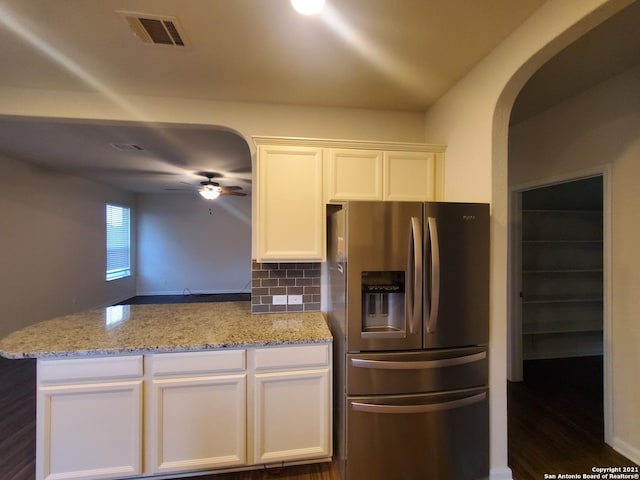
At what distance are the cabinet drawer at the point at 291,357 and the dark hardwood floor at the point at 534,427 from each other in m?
0.71

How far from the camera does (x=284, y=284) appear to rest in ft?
7.87

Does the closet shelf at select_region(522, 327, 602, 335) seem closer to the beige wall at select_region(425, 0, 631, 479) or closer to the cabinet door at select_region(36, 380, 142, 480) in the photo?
the beige wall at select_region(425, 0, 631, 479)

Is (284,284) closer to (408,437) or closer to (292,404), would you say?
(292,404)

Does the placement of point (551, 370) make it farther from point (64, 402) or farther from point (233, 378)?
point (64, 402)

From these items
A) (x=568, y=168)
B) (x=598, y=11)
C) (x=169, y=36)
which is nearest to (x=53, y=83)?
(x=169, y=36)

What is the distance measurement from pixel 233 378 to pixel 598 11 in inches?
99.4

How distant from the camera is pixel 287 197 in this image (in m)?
2.09

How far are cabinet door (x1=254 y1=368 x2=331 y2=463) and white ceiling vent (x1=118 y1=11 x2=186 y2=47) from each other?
78.8 inches

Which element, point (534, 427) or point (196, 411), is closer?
point (196, 411)

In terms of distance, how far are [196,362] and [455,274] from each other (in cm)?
160

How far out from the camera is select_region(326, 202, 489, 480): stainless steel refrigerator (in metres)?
1.68

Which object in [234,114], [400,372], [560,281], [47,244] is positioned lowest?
[400,372]

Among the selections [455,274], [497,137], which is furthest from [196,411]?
[497,137]

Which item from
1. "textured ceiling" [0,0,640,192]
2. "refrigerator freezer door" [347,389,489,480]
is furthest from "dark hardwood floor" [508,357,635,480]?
"textured ceiling" [0,0,640,192]
